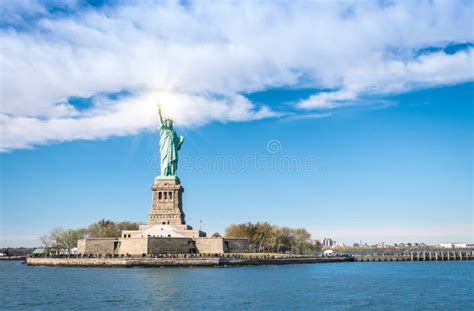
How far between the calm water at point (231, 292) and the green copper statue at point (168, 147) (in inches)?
1157

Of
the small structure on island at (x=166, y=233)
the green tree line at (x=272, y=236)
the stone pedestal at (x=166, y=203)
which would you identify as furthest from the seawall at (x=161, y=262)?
the green tree line at (x=272, y=236)

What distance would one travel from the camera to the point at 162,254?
68.2 meters

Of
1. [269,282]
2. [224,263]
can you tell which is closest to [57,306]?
[269,282]

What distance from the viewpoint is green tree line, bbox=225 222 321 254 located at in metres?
89.9

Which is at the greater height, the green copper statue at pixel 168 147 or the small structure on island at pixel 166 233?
the green copper statue at pixel 168 147

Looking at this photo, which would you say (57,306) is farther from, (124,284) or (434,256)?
(434,256)

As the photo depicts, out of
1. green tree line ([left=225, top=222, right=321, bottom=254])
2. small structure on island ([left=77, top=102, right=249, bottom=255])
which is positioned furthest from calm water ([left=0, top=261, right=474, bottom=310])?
green tree line ([left=225, top=222, right=321, bottom=254])

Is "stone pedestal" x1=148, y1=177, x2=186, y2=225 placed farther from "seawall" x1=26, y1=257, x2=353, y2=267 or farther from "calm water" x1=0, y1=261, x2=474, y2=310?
"calm water" x1=0, y1=261, x2=474, y2=310

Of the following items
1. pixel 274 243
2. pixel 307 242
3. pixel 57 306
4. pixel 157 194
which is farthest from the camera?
pixel 307 242

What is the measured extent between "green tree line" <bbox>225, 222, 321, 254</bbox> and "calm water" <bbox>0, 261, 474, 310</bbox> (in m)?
36.2

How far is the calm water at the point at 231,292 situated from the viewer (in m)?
33.2

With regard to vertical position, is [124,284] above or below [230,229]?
below

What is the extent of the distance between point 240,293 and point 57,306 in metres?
12.1

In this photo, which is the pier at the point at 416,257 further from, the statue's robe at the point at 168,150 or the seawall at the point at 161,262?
the statue's robe at the point at 168,150
